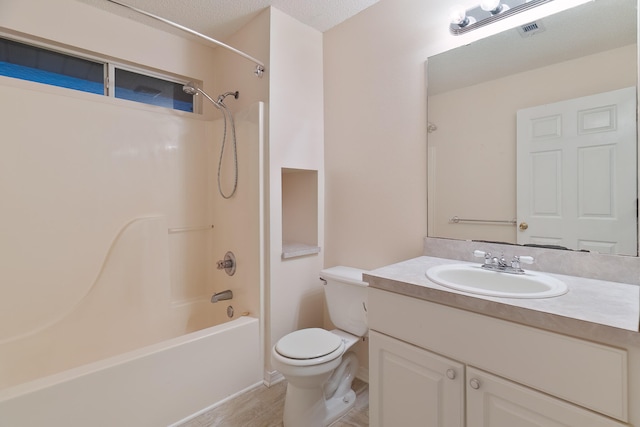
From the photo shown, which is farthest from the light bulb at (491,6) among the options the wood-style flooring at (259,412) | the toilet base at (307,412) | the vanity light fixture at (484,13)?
the wood-style flooring at (259,412)

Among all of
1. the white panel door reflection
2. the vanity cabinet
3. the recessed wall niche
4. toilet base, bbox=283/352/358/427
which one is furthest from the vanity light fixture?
toilet base, bbox=283/352/358/427

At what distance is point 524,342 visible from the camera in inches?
34.4

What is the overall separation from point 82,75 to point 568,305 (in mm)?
2914

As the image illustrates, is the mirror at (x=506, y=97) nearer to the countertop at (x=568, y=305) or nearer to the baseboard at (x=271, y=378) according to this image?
the countertop at (x=568, y=305)

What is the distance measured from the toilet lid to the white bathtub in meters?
0.41

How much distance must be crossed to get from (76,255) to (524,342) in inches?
95.3

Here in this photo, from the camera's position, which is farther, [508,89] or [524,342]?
[508,89]

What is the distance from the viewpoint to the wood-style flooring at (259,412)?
5.30 ft

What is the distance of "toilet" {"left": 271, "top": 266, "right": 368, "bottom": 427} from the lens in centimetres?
148

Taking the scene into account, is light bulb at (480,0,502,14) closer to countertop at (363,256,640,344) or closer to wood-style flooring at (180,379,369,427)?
countertop at (363,256,640,344)

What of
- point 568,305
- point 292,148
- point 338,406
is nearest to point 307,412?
point 338,406

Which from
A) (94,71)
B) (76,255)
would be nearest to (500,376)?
(76,255)

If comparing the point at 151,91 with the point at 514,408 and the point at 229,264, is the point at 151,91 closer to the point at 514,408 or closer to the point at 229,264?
the point at 229,264

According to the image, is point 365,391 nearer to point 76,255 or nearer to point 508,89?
point 508,89
